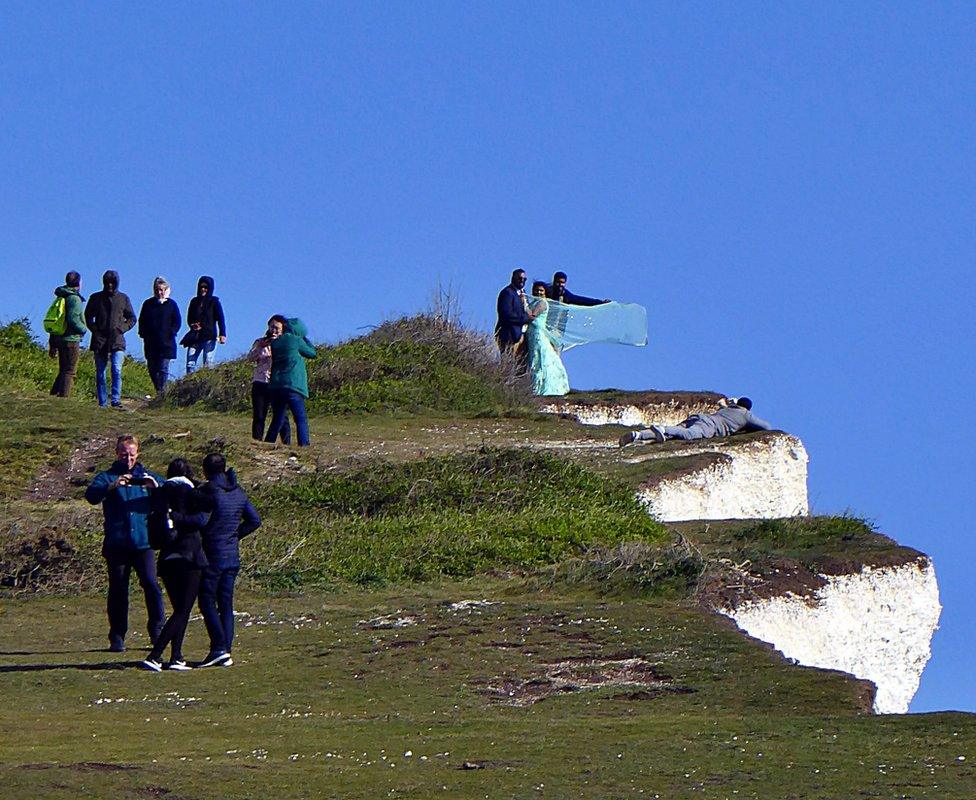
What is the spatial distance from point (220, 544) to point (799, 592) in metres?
5.81

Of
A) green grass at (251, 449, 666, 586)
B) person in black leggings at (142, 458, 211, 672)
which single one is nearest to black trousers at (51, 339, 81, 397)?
green grass at (251, 449, 666, 586)

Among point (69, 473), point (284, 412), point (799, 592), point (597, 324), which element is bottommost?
point (799, 592)

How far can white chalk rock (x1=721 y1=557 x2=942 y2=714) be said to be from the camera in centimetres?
1569

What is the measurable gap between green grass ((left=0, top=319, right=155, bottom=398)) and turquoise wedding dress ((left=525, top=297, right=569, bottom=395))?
656cm

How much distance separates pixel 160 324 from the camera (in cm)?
2438

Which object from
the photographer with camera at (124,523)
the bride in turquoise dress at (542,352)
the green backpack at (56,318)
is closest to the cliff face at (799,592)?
the photographer with camera at (124,523)

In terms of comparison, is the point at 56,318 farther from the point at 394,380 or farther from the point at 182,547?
the point at 182,547

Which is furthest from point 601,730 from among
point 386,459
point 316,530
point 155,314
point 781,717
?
point 155,314

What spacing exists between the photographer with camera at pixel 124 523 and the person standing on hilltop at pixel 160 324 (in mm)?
11432

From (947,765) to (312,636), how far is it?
6.41 m

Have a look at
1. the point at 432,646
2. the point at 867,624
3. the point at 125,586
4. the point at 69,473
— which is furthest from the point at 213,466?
the point at 69,473

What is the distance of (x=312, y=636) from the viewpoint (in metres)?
14.0

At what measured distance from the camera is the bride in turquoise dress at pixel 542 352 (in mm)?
29984

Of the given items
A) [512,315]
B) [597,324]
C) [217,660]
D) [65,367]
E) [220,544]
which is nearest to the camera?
[220,544]
